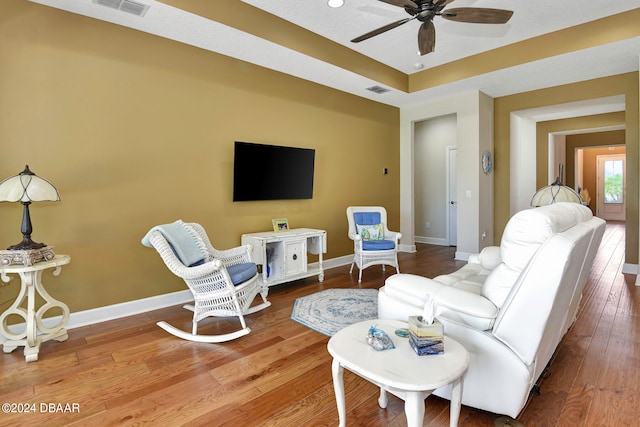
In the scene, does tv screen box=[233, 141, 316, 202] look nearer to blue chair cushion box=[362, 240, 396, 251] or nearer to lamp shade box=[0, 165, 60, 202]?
A: blue chair cushion box=[362, 240, 396, 251]

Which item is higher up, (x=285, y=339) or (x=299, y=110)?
(x=299, y=110)

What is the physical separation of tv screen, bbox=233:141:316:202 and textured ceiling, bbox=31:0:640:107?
3.49ft

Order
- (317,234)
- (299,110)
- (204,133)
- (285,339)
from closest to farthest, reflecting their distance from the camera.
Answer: (285,339) → (204,133) → (317,234) → (299,110)

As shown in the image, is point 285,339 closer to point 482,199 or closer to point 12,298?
point 12,298

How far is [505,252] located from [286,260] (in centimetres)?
266

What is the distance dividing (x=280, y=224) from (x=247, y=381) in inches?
94.8

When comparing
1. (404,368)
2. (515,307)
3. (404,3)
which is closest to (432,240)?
(404,3)

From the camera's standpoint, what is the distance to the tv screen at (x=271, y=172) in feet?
13.0

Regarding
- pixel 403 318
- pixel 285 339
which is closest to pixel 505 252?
pixel 403 318

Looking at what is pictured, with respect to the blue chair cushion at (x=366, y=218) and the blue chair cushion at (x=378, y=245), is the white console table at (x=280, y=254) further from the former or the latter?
the blue chair cushion at (x=366, y=218)

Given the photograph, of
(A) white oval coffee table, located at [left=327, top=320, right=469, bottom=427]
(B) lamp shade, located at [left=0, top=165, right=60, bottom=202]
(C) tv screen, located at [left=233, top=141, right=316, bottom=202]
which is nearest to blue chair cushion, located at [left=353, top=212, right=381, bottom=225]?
(C) tv screen, located at [left=233, top=141, right=316, bottom=202]

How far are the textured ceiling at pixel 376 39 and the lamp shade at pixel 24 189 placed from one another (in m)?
1.53

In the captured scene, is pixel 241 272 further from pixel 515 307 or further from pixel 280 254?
pixel 515 307

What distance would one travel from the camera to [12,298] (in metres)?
2.73
